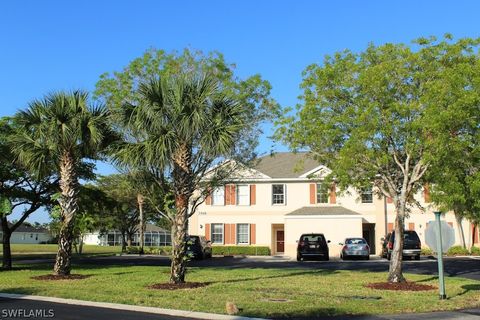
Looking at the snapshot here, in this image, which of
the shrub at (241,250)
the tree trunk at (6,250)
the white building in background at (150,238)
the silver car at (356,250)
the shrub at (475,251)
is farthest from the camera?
the white building in background at (150,238)

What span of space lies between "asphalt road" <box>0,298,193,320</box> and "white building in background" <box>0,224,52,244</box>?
98775mm

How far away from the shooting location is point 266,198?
42500 mm

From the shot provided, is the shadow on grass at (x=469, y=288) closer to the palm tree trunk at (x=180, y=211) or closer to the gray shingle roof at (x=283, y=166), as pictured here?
the palm tree trunk at (x=180, y=211)

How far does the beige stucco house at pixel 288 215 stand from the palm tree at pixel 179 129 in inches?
876

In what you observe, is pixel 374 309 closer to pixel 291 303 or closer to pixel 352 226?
pixel 291 303

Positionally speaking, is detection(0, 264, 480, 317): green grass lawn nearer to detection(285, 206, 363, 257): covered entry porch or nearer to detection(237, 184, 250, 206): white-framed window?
detection(285, 206, 363, 257): covered entry porch

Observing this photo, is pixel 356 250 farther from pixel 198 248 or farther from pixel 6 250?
pixel 6 250

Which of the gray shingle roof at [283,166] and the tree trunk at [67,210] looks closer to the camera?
the tree trunk at [67,210]

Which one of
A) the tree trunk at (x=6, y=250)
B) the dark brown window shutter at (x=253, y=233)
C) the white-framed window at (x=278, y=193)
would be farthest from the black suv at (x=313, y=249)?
the tree trunk at (x=6, y=250)

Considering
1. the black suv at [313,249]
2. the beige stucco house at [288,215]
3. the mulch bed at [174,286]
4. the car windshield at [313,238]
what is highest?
the beige stucco house at [288,215]

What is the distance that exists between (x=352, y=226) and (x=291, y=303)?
2728 centimetres

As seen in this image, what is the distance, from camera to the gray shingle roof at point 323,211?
129ft

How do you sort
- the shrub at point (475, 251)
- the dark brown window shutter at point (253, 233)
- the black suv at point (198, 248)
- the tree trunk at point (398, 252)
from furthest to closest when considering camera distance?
the dark brown window shutter at point (253, 233), the shrub at point (475, 251), the black suv at point (198, 248), the tree trunk at point (398, 252)

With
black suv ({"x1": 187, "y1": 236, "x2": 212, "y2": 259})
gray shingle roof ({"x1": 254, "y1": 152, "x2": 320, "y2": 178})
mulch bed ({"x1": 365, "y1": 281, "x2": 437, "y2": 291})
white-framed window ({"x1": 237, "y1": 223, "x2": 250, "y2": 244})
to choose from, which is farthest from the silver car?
mulch bed ({"x1": 365, "y1": 281, "x2": 437, "y2": 291})
